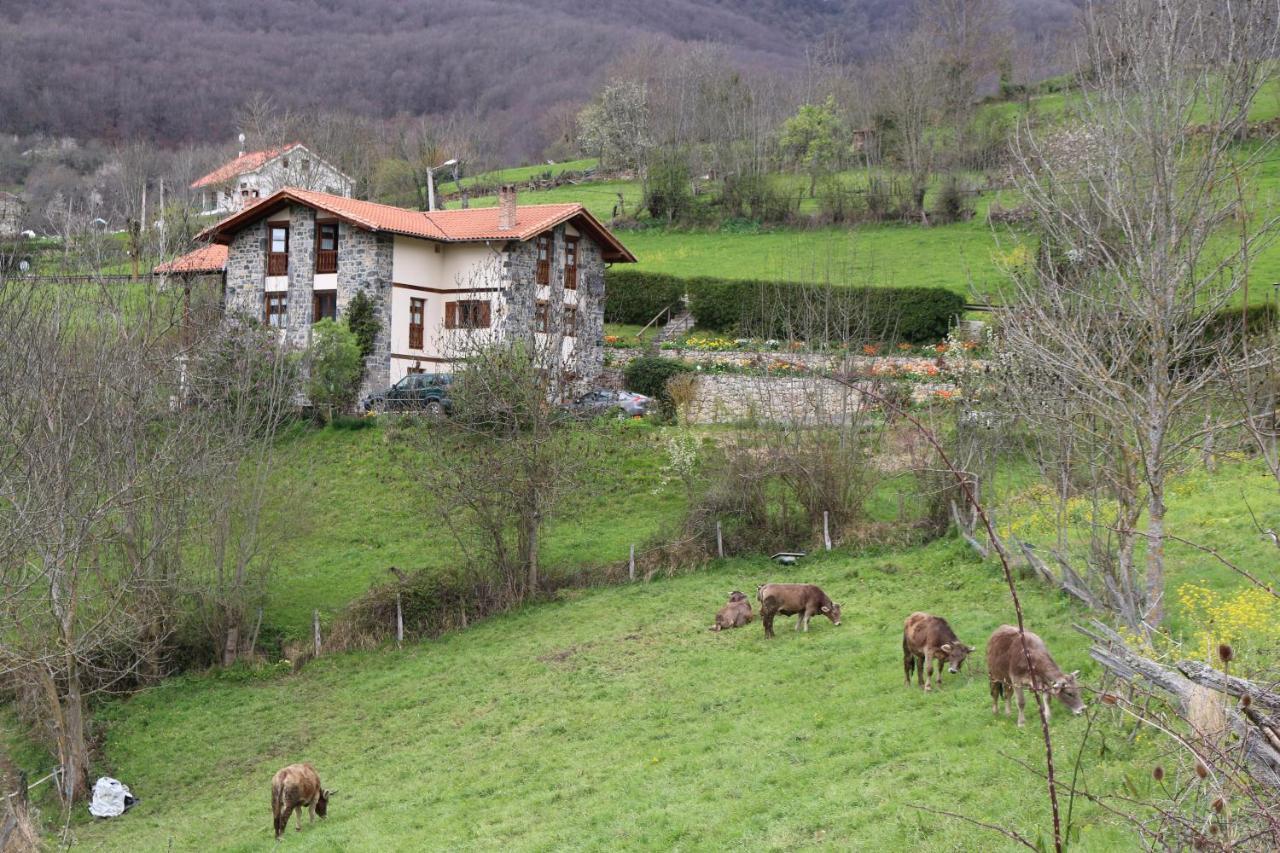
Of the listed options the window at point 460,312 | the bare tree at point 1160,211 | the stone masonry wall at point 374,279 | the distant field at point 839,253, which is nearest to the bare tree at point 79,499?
the window at point 460,312

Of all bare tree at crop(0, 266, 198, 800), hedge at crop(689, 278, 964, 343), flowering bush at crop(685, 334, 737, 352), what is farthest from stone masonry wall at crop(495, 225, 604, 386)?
A: bare tree at crop(0, 266, 198, 800)

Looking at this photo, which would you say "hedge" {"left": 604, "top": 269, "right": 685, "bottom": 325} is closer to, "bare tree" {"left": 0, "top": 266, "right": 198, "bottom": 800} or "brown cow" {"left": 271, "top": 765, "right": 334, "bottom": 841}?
"bare tree" {"left": 0, "top": 266, "right": 198, "bottom": 800}

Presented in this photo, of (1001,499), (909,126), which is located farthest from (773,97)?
(1001,499)

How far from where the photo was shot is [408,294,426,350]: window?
148 feet

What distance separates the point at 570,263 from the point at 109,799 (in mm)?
32703

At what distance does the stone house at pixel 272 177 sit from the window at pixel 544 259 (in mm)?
28787

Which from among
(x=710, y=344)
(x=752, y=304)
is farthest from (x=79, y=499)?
(x=752, y=304)

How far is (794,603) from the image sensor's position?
68.0 ft

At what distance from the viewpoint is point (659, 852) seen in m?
12.2

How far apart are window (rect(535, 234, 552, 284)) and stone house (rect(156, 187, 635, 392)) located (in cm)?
4

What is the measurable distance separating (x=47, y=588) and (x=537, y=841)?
38.2 feet

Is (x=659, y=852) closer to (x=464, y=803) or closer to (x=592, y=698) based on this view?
(x=464, y=803)

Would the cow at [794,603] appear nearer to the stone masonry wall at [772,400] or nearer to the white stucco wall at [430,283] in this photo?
the stone masonry wall at [772,400]

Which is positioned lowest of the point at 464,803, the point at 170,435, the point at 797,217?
the point at 464,803
